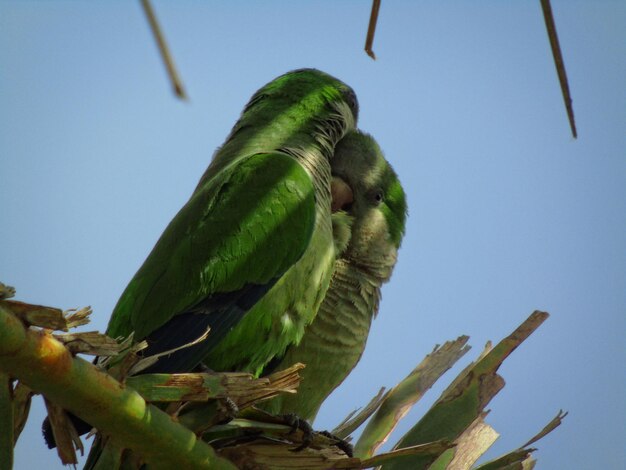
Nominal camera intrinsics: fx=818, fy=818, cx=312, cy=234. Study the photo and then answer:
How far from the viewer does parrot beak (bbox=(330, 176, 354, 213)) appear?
11.3 ft

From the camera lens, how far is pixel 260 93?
3709 millimetres

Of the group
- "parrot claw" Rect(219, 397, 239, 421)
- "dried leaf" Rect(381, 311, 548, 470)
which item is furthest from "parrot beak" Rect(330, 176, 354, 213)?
"parrot claw" Rect(219, 397, 239, 421)

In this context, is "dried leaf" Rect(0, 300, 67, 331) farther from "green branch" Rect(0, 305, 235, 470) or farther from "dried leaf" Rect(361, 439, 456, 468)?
"dried leaf" Rect(361, 439, 456, 468)

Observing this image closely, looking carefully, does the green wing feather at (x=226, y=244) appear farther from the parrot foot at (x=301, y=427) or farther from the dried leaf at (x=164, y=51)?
the dried leaf at (x=164, y=51)

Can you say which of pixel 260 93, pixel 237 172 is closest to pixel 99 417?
pixel 237 172

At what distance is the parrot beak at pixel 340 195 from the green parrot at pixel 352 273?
0.05 ft

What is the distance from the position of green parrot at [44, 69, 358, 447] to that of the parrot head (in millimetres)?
211

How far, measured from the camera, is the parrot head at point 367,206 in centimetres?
336

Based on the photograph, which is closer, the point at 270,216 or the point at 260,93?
the point at 270,216

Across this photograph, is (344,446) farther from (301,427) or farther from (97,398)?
(97,398)

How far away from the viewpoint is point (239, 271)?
2.83 meters

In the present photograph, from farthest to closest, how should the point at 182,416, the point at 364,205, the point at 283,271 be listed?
the point at 364,205 → the point at 283,271 → the point at 182,416

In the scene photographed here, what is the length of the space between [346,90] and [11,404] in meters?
2.35

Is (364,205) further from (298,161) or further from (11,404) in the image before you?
(11,404)
